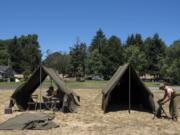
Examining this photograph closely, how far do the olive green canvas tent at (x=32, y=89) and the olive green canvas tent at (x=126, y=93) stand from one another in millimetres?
1827

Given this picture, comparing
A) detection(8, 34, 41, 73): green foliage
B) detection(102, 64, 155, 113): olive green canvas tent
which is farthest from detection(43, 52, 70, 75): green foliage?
detection(102, 64, 155, 113): olive green canvas tent

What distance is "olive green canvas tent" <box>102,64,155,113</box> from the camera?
18297 mm

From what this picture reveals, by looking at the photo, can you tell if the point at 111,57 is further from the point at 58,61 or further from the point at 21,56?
the point at 21,56

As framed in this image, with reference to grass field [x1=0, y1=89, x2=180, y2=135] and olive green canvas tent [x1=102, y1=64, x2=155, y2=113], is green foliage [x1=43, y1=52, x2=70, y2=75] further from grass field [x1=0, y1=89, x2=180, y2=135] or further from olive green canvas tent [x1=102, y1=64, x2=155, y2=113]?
grass field [x1=0, y1=89, x2=180, y2=135]

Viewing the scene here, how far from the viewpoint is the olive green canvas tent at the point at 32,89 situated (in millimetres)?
17922

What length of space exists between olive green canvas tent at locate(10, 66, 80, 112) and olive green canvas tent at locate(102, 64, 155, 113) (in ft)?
5.99

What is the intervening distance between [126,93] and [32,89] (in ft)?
21.2

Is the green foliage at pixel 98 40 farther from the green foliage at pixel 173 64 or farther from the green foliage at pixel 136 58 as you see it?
the green foliage at pixel 173 64

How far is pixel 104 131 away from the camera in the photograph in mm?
12742

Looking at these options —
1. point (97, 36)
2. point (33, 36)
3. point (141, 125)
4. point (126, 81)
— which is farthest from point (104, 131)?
point (33, 36)

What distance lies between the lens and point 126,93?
23016mm

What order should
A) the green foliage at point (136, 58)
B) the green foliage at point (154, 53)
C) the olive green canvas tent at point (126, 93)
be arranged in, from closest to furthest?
1. the olive green canvas tent at point (126, 93)
2. the green foliage at point (136, 58)
3. the green foliage at point (154, 53)

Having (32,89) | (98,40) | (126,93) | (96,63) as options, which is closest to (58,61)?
(98,40)

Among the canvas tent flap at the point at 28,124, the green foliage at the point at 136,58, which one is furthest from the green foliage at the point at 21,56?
the canvas tent flap at the point at 28,124
